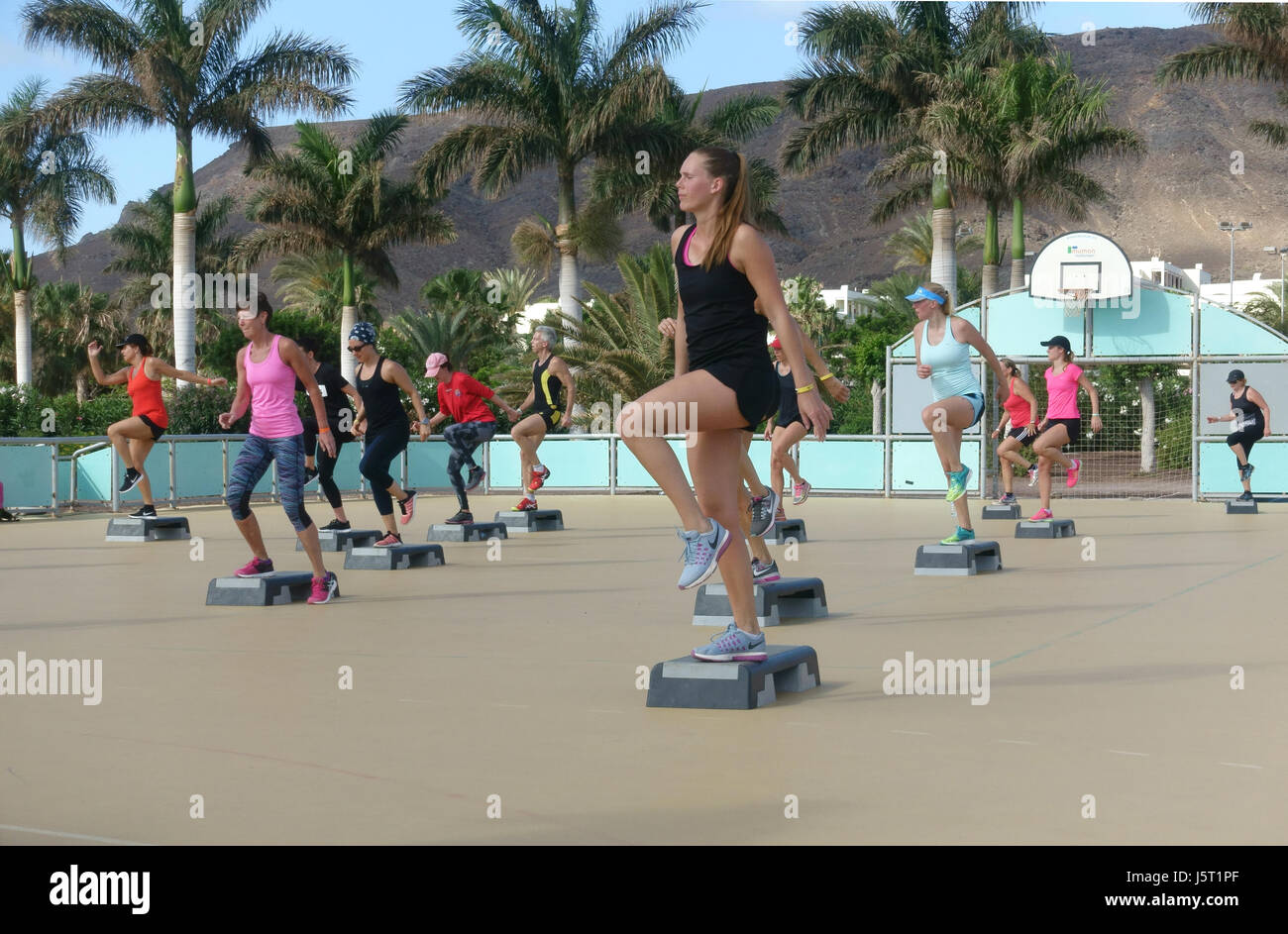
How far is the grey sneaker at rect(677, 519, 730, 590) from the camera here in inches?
207

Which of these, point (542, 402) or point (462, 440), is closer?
point (462, 440)

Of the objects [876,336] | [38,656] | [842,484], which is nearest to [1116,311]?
[842,484]

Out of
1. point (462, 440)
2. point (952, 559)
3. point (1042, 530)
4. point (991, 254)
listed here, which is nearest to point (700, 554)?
point (952, 559)

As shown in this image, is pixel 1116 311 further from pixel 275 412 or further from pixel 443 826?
pixel 443 826

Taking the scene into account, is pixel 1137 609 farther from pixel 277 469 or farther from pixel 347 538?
pixel 347 538

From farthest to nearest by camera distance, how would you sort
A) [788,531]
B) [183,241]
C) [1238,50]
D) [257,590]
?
[183,241] < [1238,50] < [788,531] < [257,590]

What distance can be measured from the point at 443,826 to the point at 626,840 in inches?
20.0

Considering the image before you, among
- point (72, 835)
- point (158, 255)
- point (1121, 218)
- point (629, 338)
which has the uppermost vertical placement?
point (1121, 218)

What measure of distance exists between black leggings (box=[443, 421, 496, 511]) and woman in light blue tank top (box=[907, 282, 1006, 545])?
17.7 feet

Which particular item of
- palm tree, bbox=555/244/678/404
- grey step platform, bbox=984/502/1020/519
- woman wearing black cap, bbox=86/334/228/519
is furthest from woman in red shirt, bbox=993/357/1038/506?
palm tree, bbox=555/244/678/404

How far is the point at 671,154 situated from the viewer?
37.5 m

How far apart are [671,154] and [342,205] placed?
11934 mm

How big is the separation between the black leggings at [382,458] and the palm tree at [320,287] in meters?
43.6

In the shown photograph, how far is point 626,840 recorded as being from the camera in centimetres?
371
